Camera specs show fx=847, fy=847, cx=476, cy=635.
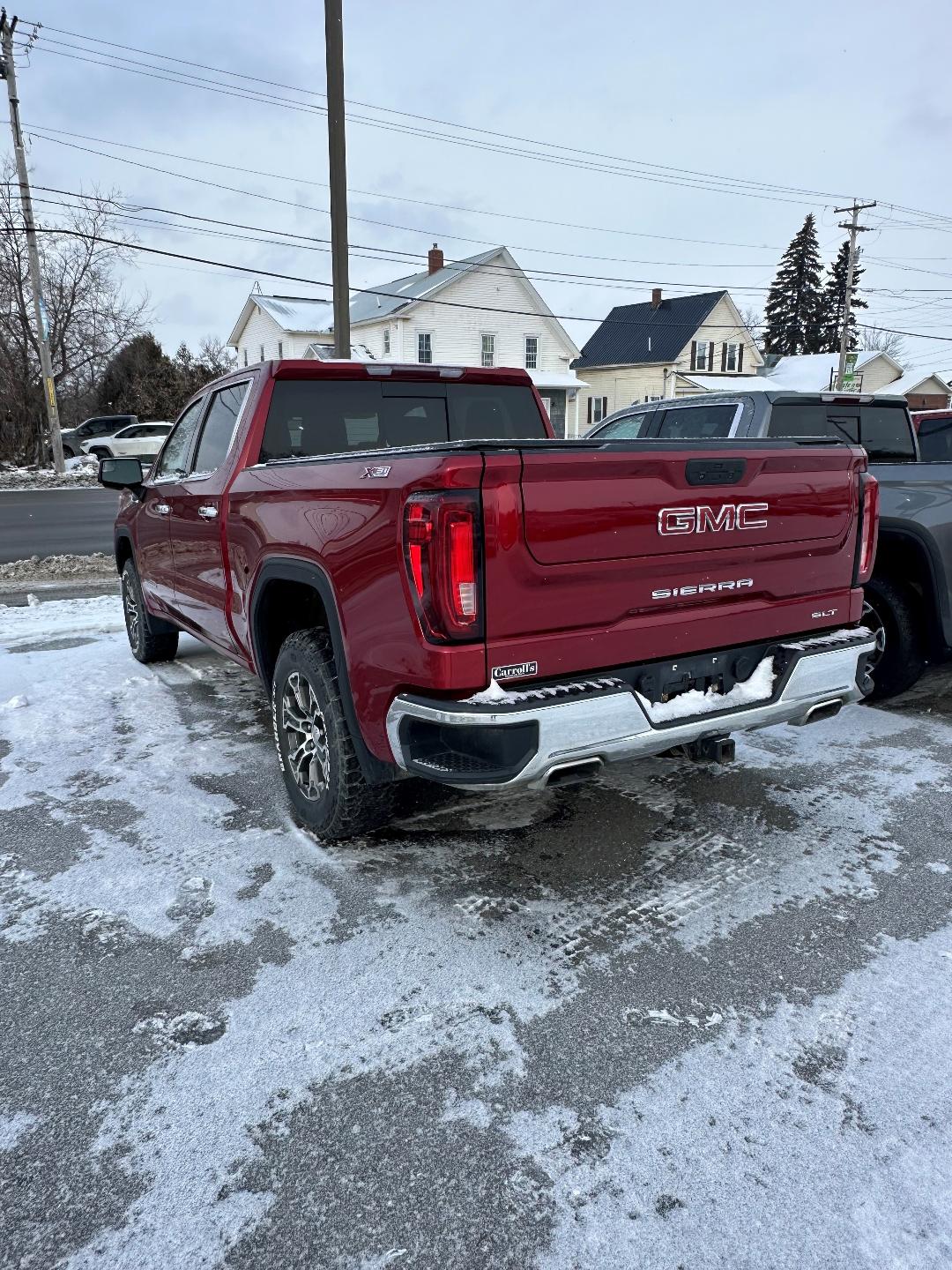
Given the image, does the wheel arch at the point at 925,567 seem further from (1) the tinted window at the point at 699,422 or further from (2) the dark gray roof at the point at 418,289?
(2) the dark gray roof at the point at 418,289

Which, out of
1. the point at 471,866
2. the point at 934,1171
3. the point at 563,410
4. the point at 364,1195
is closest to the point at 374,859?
the point at 471,866

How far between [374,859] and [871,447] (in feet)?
15.4

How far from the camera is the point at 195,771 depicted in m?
4.18

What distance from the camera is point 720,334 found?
43.8 meters

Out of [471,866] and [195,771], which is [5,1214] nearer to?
[471,866]

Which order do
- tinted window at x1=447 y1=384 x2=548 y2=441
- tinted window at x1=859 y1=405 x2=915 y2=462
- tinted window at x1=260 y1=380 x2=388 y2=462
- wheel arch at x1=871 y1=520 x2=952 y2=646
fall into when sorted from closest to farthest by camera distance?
tinted window at x1=260 y1=380 x2=388 y2=462 < tinted window at x1=447 y1=384 x2=548 y2=441 < wheel arch at x1=871 y1=520 x2=952 y2=646 < tinted window at x1=859 y1=405 x2=915 y2=462

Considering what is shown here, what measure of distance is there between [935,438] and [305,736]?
6.56 metres

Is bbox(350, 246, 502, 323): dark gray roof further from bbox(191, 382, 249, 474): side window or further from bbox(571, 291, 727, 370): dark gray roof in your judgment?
bbox(191, 382, 249, 474): side window

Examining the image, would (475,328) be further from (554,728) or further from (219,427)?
(554,728)

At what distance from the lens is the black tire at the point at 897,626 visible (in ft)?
16.2

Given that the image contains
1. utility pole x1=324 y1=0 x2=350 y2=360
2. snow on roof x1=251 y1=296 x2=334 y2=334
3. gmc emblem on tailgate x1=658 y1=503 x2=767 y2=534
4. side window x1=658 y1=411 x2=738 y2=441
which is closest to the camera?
gmc emblem on tailgate x1=658 y1=503 x2=767 y2=534

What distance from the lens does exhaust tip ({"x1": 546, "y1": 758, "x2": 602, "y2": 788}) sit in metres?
2.59

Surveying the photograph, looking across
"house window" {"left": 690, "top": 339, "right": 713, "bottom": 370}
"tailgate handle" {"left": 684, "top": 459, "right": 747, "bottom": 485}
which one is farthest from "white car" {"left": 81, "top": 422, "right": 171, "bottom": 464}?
"tailgate handle" {"left": 684, "top": 459, "right": 747, "bottom": 485}

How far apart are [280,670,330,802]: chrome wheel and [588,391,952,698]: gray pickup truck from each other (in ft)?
10.5
